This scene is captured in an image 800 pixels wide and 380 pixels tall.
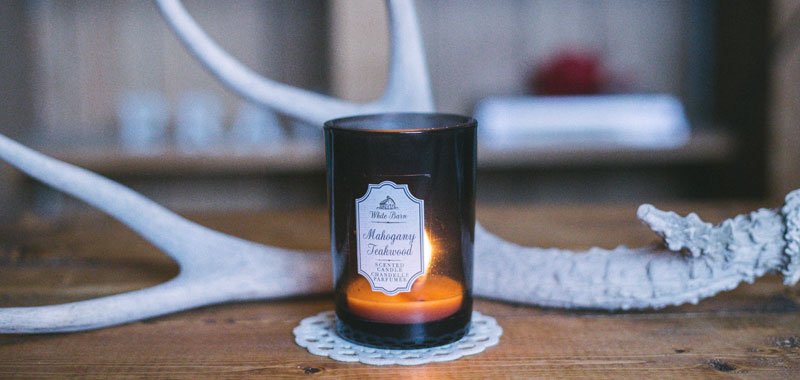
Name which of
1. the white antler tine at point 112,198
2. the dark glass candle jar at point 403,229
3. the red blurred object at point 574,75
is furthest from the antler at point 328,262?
the red blurred object at point 574,75

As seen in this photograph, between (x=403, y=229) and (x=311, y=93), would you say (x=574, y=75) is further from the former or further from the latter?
(x=403, y=229)

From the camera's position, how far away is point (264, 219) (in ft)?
3.46

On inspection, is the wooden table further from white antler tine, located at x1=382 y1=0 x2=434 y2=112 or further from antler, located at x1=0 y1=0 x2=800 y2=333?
white antler tine, located at x1=382 y1=0 x2=434 y2=112

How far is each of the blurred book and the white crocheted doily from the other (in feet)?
3.78

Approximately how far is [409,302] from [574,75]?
1.33 metres

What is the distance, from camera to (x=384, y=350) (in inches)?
→ 21.9

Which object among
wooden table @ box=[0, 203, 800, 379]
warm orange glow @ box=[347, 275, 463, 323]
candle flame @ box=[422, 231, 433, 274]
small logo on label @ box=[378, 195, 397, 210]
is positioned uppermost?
small logo on label @ box=[378, 195, 397, 210]

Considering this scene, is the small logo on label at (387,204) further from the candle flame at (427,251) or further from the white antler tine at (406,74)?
the white antler tine at (406,74)

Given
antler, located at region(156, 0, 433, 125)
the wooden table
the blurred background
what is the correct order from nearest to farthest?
1. the wooden table
2. antler, located at region(156, 0, 433, 125)
3. the blurred background

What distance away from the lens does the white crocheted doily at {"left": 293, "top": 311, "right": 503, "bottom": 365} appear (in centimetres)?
54

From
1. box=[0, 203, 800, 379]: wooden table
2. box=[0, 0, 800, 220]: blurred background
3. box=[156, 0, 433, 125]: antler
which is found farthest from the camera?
box=[0, 0, 800, 220]: blurred background

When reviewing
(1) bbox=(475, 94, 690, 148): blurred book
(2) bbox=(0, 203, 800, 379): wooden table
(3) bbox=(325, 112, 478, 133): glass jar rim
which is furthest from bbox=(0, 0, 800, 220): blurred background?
(3) bbox=(325, 112, 478, 133): glass jar rim

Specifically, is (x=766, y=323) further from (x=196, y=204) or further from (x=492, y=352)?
(x=196, y=204)

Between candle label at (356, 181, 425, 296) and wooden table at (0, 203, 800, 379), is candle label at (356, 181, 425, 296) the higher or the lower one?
the higher one
